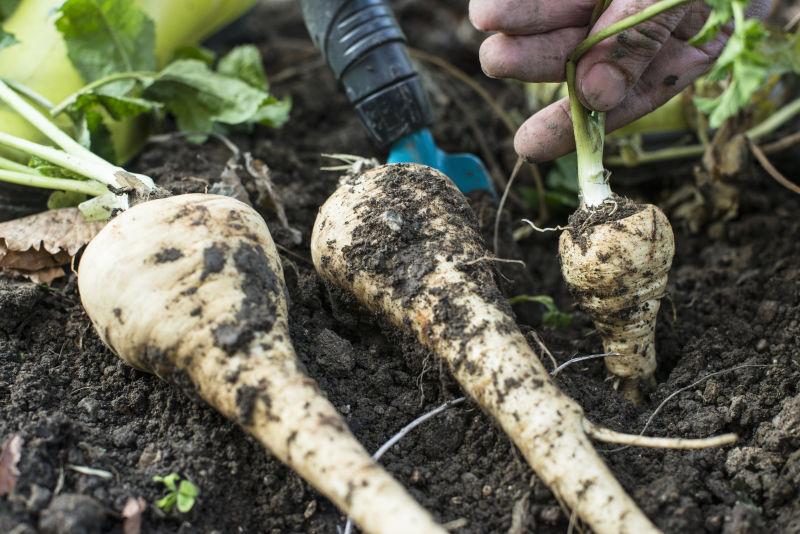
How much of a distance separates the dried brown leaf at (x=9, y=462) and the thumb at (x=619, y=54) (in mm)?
1528

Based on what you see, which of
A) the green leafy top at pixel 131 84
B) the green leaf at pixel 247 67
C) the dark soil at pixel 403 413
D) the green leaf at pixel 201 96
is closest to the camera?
the dark soil at pixel 403 413

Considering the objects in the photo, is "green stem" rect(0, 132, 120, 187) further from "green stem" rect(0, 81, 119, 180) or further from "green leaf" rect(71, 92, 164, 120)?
"green leaf" rect(71, 92, 164, 120)

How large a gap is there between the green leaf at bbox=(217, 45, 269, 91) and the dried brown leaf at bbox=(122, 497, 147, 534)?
1680 millimetres

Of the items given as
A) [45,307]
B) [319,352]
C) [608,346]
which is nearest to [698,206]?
[608,346]

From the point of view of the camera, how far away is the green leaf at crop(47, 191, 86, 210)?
7.02 ft

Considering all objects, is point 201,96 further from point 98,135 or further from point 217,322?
point 217,322

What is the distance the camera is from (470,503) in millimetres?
1580

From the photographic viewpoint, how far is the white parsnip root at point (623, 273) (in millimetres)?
1778

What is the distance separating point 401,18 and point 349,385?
8.24 feet

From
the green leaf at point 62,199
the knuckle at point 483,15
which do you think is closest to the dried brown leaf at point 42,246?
the green leaf at point 62,199

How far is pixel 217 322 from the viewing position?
160 cm

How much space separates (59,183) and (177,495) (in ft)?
3.12

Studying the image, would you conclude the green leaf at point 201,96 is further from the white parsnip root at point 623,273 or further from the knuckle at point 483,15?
the white parsnip root at point 623,273

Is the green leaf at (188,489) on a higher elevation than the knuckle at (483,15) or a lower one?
lower
